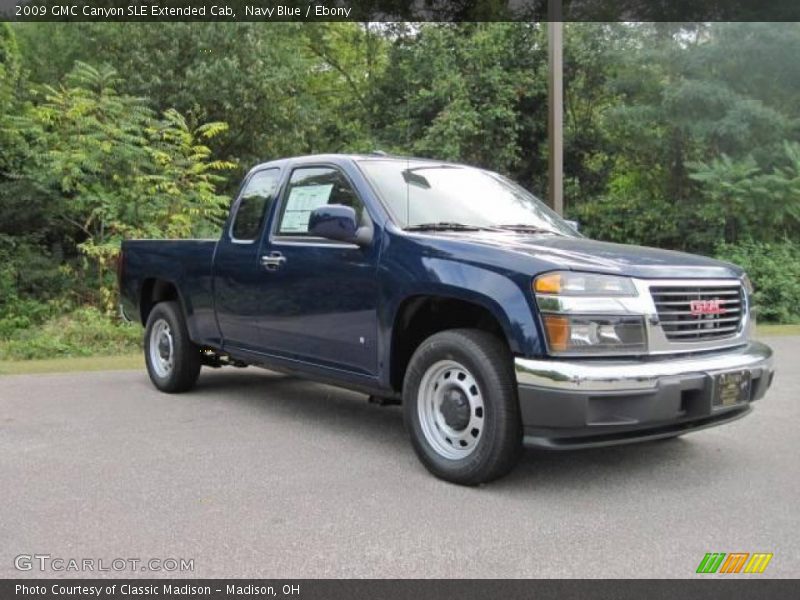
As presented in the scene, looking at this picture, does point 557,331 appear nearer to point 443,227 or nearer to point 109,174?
point 443,227

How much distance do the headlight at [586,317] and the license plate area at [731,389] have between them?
1.76 ft

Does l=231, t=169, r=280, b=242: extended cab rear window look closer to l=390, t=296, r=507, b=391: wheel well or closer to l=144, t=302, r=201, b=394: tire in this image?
l=144, t=302, r=201, b=394: tire

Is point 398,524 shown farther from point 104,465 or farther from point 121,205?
point 121,205

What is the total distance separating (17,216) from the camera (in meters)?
15.6

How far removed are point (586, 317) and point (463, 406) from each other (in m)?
0.90

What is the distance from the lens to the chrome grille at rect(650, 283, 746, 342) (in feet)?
14.3

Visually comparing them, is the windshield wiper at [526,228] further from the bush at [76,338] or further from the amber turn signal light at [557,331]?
the bush at [76,338]

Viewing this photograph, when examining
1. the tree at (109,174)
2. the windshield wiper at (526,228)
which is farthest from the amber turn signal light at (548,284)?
the tree at (109,174)

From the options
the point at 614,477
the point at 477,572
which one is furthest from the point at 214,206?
the point at 477,572

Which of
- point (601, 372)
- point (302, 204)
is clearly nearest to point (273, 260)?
point (302, 204)

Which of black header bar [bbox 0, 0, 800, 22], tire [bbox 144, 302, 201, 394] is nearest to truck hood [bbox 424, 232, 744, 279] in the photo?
tire [bbox 144, 302, 201, 394]

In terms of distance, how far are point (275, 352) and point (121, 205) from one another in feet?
30.3

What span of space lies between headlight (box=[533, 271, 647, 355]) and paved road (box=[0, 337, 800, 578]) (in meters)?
0.84

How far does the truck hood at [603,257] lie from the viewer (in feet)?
14.1
